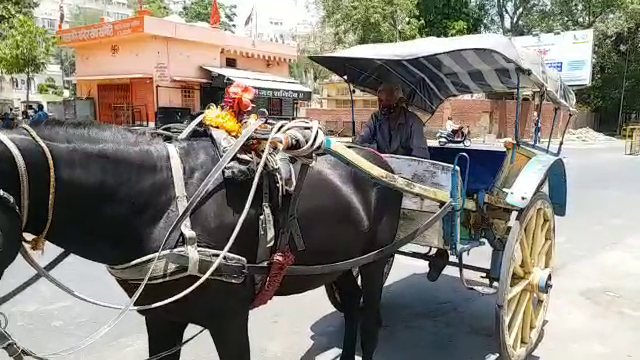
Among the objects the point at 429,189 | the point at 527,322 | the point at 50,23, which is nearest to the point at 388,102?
the point at 429,189

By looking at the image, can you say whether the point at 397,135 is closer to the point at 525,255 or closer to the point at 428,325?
the point at 525,255

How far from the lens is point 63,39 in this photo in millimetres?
22984

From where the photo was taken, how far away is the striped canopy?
371 centimetres

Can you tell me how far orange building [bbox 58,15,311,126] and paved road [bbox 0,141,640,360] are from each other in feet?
46.7

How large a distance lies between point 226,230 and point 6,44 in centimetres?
2485

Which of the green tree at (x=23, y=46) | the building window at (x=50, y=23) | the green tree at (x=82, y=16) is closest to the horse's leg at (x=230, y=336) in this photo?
the green tree at (x=23, y=46)

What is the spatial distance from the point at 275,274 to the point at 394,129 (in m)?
2.14

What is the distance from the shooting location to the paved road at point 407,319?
4.11 m

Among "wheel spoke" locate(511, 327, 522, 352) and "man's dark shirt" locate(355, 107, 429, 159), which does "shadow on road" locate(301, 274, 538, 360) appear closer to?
"wheel spoke" locate(511, 327, 522, 352)

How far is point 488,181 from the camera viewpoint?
5.11 m

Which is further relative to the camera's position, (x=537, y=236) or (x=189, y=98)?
(x=189, y=98)

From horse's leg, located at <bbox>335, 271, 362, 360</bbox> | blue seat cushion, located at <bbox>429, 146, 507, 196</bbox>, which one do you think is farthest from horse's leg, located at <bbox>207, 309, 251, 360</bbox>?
blue seat cushion, located at <bbox>429, 146, 507, 196</bbox>

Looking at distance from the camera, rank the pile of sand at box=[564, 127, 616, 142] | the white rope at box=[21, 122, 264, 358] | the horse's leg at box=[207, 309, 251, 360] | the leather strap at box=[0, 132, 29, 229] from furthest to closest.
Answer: the pile of sand at box=[564, 127, 616, 142], the horse's leg at box=[207, 309, 251, 360], the white rope at box=[21, 122, 264, 358], the leather strap at box=[0, 132, 29, 229]

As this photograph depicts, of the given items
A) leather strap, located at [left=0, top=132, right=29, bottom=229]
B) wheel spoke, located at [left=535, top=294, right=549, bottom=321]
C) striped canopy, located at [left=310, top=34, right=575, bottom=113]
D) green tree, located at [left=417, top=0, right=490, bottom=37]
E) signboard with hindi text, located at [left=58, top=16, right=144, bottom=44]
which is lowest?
wheel spoke, located at [left=535, top=294, right=549, bottom=321]
